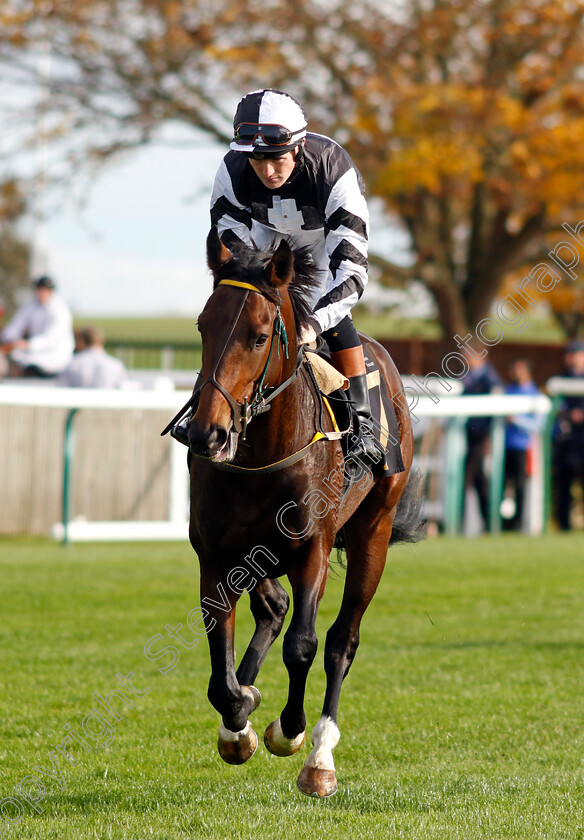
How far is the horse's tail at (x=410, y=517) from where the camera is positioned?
5.55 metres

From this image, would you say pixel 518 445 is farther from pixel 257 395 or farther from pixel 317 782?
pixel 257 395

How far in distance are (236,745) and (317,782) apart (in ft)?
1.10

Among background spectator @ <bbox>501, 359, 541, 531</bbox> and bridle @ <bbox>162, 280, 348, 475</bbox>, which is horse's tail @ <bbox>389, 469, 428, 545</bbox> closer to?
bridle @ <bbox>162, 280, 348, 475</bbox>

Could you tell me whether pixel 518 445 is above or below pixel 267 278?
below

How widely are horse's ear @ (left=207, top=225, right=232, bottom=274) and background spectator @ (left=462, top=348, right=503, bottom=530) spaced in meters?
8.59

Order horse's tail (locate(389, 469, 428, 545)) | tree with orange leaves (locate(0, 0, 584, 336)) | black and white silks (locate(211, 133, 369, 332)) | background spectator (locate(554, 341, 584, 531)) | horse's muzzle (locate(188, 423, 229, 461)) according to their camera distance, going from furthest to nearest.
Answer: tree with orange leaves (locate(0, 0, 584, 336)), background spectator (locate(554, 341, 584, 531)), horse's tail (locate(389, 469, 428, 545)), black and white silks (locate(211, 133, 369, 332)), horse's muzzle (locate(188, 423, 229, 461))

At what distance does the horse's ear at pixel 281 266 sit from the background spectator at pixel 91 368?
7.62 meters

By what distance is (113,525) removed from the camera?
10867 mm

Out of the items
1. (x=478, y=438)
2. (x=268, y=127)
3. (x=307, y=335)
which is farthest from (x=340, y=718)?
(x=478, y=438)

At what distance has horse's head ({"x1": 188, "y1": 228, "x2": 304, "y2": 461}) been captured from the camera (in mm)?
3557

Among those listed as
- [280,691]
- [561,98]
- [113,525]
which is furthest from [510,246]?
[280,691]

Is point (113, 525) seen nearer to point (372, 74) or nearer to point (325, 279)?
point (325, 279)

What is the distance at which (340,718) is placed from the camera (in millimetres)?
5234

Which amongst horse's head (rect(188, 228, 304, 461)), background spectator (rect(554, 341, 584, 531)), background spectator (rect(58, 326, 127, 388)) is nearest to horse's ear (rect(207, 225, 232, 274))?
horse's head (rect(188, 228, 304, 461))
